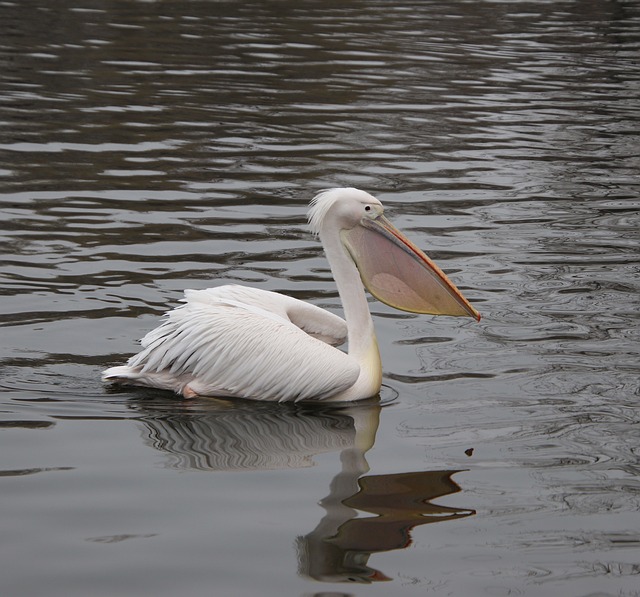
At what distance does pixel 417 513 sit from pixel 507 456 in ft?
1.97

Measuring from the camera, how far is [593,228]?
24.6ft

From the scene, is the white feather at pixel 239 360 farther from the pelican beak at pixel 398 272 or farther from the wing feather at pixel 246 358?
the pelican beak at pixel 398 272

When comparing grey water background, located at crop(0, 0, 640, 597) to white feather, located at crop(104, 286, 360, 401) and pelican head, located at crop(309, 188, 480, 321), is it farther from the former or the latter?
pelican head, located at crop(309, 188, 480, 321)

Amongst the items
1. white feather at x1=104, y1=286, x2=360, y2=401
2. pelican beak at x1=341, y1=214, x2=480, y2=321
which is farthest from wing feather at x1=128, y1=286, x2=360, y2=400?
pelican beak at x1=341, y1=214, x2=480, y2=321

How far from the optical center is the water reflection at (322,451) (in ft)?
12.1

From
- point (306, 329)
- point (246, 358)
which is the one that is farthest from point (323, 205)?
point (246, 358)

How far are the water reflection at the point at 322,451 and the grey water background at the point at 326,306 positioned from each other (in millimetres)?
13

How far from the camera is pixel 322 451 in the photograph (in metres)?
4.45

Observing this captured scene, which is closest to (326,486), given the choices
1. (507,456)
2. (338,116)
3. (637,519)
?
(507,456)

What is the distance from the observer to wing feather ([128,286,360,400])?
189 inches

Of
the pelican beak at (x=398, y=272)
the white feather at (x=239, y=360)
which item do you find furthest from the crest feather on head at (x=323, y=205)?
the white feather at (x=239, y=360)

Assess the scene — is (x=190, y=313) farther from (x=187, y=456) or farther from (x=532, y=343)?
(x=532, y=343)

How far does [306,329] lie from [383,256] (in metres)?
0.44

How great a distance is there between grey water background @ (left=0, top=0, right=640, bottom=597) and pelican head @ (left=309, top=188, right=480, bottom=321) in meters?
0.31
